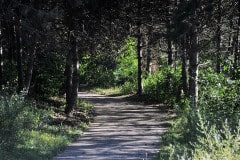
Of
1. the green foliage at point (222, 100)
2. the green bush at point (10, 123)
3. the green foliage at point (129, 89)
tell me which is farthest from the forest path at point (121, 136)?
the green foliage at point (129, 89)

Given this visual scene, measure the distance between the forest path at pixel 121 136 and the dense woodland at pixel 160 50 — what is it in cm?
82

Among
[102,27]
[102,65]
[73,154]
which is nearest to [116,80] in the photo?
[102,65]

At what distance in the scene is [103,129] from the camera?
1702 centimetres

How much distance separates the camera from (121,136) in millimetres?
15086

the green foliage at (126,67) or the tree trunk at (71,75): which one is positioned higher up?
the green foliage at (126,67)

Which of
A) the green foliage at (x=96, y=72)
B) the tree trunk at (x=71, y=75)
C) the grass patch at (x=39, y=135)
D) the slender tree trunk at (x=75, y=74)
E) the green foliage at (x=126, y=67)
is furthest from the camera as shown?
the green foliage at (x=96, y=72)

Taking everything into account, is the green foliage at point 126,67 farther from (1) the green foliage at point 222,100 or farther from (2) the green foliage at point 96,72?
(1) the green foliage at point 222,100

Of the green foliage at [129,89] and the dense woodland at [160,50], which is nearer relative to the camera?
the dense woodland at [160,50]

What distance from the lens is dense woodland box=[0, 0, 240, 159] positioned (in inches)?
437

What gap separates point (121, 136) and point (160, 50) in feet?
27.0

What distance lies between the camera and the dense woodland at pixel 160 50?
11102 mm

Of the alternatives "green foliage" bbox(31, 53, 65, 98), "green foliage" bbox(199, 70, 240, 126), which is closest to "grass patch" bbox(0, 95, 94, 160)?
"green foliage" bbox(199, 70, 240, 126)

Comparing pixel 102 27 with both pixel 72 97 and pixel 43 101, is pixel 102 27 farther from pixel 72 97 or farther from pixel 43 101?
pixel 43 101

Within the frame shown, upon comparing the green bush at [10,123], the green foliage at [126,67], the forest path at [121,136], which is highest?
the green foliage at [126,67]
